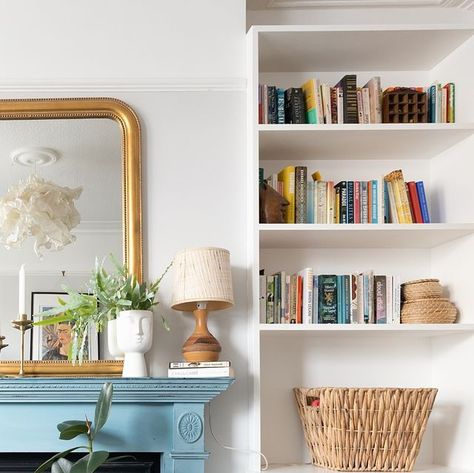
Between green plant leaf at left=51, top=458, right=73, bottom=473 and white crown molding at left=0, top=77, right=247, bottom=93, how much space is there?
1.34 metres

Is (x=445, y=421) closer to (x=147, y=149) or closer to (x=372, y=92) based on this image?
(x=372, y=92)

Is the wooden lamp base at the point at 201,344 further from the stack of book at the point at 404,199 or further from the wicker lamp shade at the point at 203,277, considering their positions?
the stack of book at the point at 404,199

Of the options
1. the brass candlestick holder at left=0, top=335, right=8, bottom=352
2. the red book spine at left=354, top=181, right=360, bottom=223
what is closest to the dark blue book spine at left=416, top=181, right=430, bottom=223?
the red book spine at left=354, top=181, right=360, bottom=223

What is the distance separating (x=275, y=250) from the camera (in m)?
3.24

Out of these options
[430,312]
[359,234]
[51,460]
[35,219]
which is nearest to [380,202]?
[359,234]

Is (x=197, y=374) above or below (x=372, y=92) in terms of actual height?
below

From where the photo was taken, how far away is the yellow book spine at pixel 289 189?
10.1 feet

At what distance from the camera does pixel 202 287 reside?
9.19ft

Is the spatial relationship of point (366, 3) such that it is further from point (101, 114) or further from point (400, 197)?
point (101, 114)

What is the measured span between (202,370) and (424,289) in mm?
845

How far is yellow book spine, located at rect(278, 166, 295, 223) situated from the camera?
3.07m

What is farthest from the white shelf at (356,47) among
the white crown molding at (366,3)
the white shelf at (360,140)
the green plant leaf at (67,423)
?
the green plant leaf at (67,423)

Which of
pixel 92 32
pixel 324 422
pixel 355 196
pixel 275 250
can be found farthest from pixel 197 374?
pixel 92 32

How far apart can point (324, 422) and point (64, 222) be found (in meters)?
1.15
